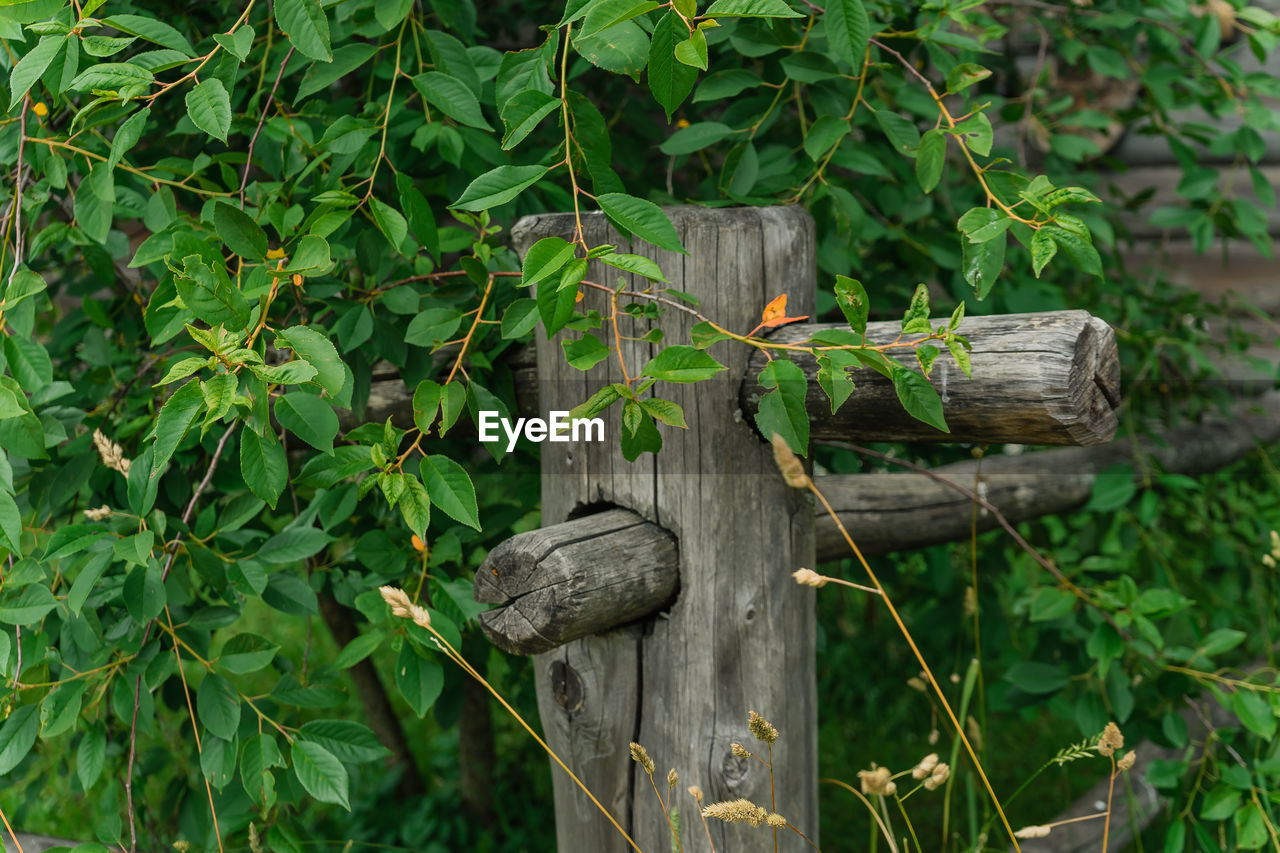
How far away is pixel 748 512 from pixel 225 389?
0.64 meters

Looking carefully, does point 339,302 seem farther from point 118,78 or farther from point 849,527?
point 849,527

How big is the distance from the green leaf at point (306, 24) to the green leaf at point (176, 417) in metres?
0.36

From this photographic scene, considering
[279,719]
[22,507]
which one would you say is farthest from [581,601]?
[22,507]

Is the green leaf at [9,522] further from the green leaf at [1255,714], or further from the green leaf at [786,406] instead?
the green leaf at [1255,714]

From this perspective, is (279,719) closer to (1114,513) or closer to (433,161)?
(433,161)

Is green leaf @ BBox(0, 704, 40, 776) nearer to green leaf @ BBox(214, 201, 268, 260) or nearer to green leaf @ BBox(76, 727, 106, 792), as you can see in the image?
green leaf @ BBox(76, 727, 106, 792)

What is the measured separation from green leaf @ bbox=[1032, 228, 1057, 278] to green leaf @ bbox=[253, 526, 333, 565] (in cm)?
90

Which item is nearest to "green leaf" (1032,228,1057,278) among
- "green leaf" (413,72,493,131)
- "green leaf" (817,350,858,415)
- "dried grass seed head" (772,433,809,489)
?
"green leaf" (817,350,858,415)

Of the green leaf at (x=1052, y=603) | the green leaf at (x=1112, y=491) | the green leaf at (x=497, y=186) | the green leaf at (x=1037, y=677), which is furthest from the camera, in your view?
the green leaf at (x=1112, y=491)

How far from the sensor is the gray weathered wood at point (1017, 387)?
0.97 metres

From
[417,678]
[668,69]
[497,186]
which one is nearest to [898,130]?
[668,69]

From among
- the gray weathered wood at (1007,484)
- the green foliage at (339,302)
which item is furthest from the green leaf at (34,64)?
the gray weathered wood at (1007,484)

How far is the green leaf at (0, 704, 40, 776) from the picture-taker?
1131 millimetres

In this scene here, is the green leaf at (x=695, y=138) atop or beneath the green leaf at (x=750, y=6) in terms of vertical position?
beneath
